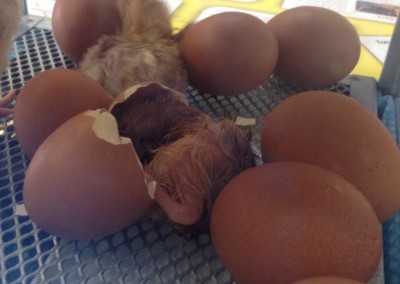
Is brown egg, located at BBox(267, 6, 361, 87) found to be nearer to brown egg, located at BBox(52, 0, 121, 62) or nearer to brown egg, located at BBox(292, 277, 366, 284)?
brown egg, located at BBox(52, 0, 121, 62)

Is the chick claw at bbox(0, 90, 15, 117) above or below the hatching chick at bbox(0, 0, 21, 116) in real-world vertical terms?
below

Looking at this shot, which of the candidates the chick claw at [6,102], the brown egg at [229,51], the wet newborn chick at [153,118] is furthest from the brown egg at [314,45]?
the chick claw at [6,102]

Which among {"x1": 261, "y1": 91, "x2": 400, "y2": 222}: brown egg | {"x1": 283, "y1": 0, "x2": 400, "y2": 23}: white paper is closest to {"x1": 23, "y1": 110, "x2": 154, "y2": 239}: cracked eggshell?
{"x1": 261, "y1": 91, "x2": 400, "y2": 222}: brown egg

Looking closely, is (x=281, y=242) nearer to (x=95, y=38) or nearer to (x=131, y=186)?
(x=131, y=186)

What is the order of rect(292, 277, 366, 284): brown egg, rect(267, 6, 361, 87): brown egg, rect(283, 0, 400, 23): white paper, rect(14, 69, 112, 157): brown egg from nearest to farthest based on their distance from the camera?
rect(292, 277, 366, 284): brown egg → rect(14, 69, 112, 157): brown egg → rect(267, 6, 361, 87): brown egg → rect(283, 0, 400, 23): white paper

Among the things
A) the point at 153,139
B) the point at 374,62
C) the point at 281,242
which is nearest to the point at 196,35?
the point at 153,139

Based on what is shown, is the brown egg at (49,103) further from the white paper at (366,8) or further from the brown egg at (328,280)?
the white paper at (366,8)

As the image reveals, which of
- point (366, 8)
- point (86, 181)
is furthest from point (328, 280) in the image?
point (366, 8)
